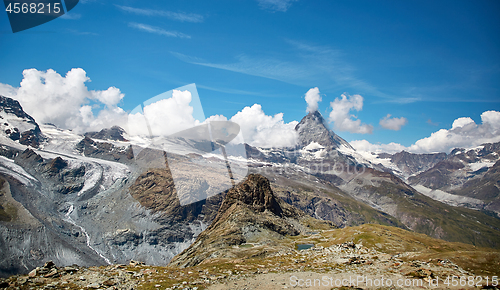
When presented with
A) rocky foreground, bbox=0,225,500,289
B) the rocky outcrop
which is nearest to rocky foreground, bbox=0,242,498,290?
rocky foreground, bbox=0,225,500,289

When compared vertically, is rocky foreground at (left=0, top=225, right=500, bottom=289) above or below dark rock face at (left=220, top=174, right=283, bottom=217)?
above

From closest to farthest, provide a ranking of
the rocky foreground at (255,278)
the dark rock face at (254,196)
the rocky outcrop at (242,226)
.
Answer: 1. the rocky foreground at (255,278)
2. the rocky outcrop at (242,226)
3. the dark rock face at (254,196)

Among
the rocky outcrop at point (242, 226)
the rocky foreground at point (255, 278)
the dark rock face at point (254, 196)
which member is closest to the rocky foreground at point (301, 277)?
the rocky foreground at point (255, 278)

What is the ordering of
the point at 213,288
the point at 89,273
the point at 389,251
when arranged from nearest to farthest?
the point at 213,288 < the point at 89,273 < the point at 389,251

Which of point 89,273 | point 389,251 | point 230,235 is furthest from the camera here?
point 230,235

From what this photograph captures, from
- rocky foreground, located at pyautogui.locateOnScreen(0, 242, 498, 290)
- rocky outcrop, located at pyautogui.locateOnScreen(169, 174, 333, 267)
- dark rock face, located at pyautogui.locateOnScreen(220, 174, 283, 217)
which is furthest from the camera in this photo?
dark rock face, located at pyautogui.locateOnScreen(220, 174, 283, 217)

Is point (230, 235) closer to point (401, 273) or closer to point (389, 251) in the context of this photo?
point (389, 251)

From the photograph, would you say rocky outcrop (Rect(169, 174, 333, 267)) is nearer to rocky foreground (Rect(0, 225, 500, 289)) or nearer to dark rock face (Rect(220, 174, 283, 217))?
dark rock face (Rect(220, 174, 283, 217))

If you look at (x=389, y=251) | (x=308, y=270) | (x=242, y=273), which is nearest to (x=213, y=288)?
(x=242, y=273)

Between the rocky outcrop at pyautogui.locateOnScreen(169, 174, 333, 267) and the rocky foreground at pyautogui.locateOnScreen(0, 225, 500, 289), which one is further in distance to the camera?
the rocky outcrop at pyautogui.locateOnScreen(169, 174, 333, 267)

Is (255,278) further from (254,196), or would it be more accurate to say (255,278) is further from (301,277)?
(254,196)

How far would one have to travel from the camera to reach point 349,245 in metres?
64.5

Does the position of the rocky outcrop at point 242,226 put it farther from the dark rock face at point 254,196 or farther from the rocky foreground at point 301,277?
the rocky foreground at point 301,277

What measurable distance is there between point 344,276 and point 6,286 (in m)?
39.5
